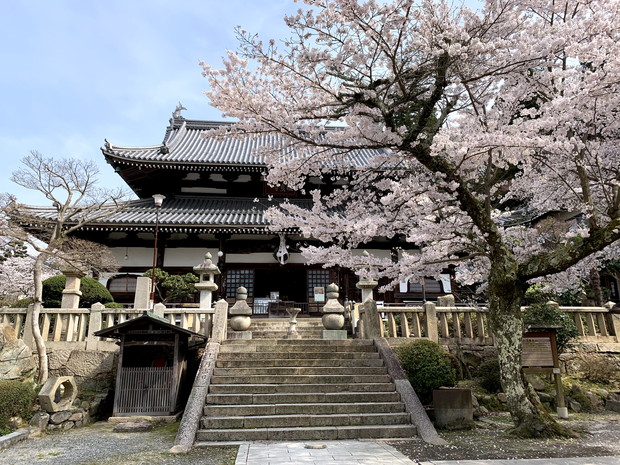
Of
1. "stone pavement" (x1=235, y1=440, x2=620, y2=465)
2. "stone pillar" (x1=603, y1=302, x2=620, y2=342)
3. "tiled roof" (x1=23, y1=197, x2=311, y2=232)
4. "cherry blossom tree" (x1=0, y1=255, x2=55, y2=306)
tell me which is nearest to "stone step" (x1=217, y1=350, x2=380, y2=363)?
"stone pavement" (x1=235, y1=440, x2=620, y2=465)

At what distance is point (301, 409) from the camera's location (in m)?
8.67

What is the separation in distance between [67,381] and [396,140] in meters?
9.30

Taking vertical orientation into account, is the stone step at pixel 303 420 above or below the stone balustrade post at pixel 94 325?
below

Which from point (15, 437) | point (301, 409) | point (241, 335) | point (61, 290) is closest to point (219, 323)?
point (241, 335)

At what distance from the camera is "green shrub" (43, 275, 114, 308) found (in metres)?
13.8

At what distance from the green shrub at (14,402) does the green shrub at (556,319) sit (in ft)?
39.4

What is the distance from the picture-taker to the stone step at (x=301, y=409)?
852 centimetres

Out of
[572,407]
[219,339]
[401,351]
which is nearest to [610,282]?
[572,407]

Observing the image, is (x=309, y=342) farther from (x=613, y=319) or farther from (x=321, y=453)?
(x=613, y=319)

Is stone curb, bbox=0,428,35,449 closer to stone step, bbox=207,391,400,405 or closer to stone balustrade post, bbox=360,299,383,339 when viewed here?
stone step, bbox=207,391,400,405

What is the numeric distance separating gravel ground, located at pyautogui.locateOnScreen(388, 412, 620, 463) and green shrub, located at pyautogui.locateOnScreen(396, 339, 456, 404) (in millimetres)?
1012

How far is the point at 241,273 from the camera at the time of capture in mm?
18734

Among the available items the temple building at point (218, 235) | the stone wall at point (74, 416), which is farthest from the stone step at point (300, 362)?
the temple building at point (218, 235)

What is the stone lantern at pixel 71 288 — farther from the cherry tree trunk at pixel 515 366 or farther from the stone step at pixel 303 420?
the cherry tree trunk at pixel 515 366
